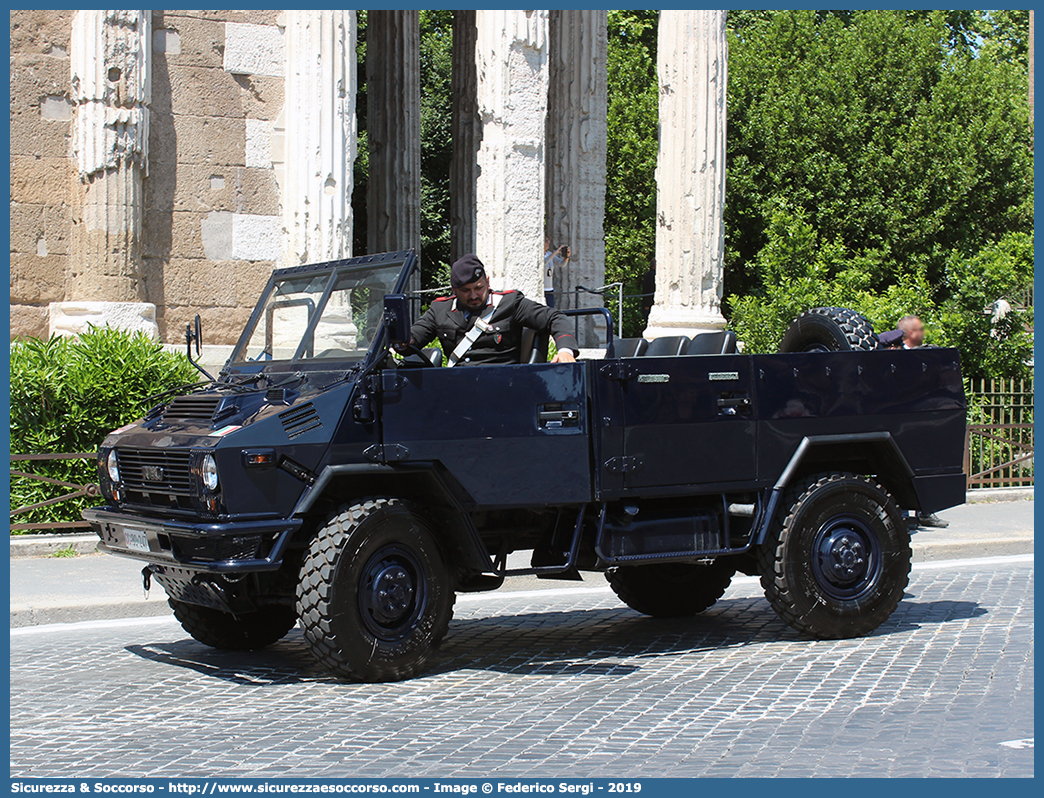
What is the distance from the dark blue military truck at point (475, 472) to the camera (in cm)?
688

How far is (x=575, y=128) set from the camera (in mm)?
24406

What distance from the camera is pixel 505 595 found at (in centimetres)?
1076

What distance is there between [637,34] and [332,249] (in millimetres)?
24560

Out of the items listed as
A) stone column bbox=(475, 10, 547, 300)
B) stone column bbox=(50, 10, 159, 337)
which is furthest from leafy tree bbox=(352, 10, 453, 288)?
stone column bbox=(50, 10, 159, 337)

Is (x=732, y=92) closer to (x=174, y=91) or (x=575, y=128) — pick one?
(x=575, y=128)

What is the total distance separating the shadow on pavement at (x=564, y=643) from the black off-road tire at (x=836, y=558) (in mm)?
273

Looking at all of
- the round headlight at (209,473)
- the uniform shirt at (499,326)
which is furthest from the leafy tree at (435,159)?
the round headlight at (209,473)

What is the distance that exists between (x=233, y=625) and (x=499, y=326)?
2496mm

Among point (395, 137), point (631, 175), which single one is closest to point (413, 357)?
point (395, 137)

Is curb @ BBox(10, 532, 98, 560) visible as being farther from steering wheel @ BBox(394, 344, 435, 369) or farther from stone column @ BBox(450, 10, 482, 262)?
stone column @ BBox(450, 10, 482, 262)

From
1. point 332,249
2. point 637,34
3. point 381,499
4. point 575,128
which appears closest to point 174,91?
point 332,249

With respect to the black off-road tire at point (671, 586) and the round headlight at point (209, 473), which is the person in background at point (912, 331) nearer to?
the black off-road tire at point (671, 586)

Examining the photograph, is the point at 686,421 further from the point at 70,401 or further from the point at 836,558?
the point at 70,401

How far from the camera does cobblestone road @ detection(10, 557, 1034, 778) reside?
5.47m
